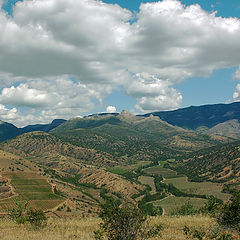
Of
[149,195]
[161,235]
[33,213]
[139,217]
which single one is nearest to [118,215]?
[139,217]

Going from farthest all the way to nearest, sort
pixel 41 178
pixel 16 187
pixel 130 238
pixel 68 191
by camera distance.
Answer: pixel 41 178 < pixel 68 191 < pixel 16 187 < pixel 130 238

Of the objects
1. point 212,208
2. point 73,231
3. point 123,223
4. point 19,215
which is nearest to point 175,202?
point 212,208

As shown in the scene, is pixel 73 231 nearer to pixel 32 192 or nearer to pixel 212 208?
pixel 212 208

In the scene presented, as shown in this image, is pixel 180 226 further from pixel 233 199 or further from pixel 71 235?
pixel 71 235

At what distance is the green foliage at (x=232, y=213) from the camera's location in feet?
57.9

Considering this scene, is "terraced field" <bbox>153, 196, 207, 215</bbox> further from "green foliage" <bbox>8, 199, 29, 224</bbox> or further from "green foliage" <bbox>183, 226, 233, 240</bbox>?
"green foliage" <bbox>183, 226, 233, 240</bbox>

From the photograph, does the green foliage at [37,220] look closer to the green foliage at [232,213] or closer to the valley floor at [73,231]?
the valley floor at [73,231]

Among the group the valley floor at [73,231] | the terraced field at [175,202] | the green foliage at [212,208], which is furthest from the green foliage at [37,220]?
the terraced field at [175,202]

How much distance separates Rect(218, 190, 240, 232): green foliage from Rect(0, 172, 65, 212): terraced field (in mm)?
123289

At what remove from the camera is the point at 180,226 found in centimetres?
2223

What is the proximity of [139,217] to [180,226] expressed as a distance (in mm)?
9546

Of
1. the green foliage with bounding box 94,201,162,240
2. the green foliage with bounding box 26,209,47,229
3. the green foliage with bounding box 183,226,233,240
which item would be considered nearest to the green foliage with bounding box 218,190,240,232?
the green foliage with bounding box 183,226,233,240

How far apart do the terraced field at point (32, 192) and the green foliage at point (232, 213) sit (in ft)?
404

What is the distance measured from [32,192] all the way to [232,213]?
162 meters
